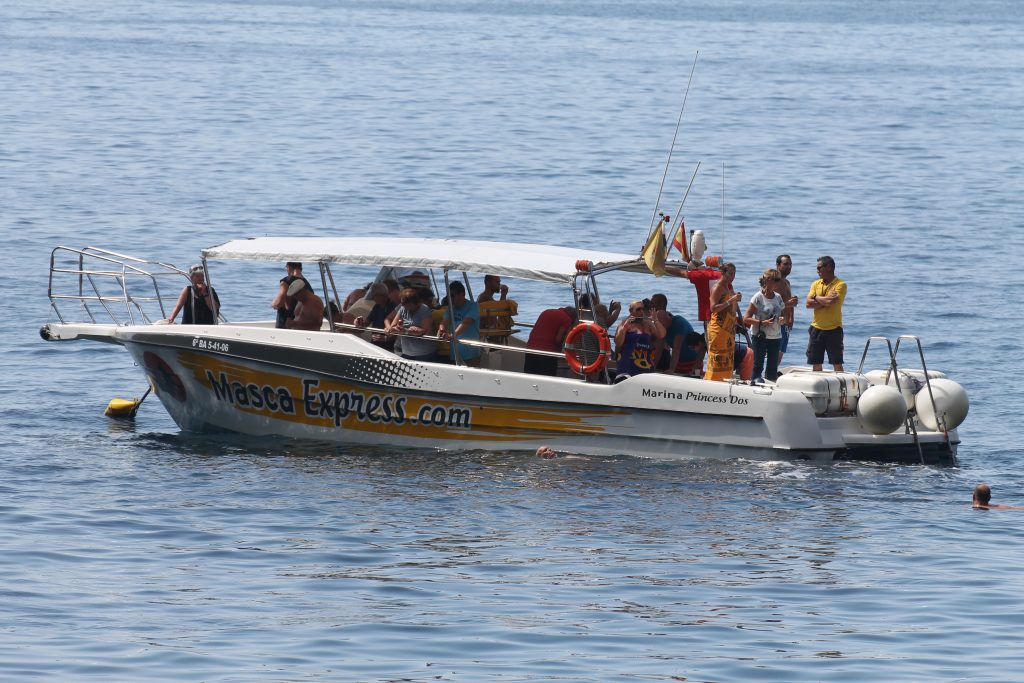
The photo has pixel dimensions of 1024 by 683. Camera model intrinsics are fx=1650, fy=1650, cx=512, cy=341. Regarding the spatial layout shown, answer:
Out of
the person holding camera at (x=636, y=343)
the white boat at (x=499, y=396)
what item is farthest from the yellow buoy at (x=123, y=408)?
the person holding camera at (x=636, y=343)

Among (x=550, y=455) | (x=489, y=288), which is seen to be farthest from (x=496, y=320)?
(x=550, y=455)

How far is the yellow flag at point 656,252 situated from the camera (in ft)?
57.4

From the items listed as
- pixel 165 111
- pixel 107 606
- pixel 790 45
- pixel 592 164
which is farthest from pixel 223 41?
pixel 107 606

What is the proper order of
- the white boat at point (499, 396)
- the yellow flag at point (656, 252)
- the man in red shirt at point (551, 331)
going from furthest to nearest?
the man in red shirt at point (551, 331), the yellow flag at point (656, 252), the white boat at point (499, 396)

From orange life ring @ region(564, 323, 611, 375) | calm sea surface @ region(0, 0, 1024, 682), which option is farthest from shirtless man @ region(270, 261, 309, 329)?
orange life ring @ region(564, 323, 611, 375)

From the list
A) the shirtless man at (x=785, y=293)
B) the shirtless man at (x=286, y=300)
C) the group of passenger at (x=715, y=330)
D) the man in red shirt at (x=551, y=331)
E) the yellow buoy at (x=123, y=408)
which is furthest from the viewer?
the yellow buoy at (x=123, y=408)

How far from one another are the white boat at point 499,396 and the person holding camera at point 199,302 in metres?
0.46

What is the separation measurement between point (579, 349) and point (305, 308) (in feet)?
10.5

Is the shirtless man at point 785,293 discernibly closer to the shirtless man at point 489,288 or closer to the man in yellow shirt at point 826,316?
the man in yellow shirt at point 826,316

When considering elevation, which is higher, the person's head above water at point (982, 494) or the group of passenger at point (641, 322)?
the group of passenger at point (641, 322)

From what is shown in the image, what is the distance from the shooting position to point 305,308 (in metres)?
18.3

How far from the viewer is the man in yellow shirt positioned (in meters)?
18.1

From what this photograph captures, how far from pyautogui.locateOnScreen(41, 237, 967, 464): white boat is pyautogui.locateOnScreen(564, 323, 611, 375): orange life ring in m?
0.07

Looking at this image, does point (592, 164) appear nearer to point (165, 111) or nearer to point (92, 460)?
point (165, 111)
